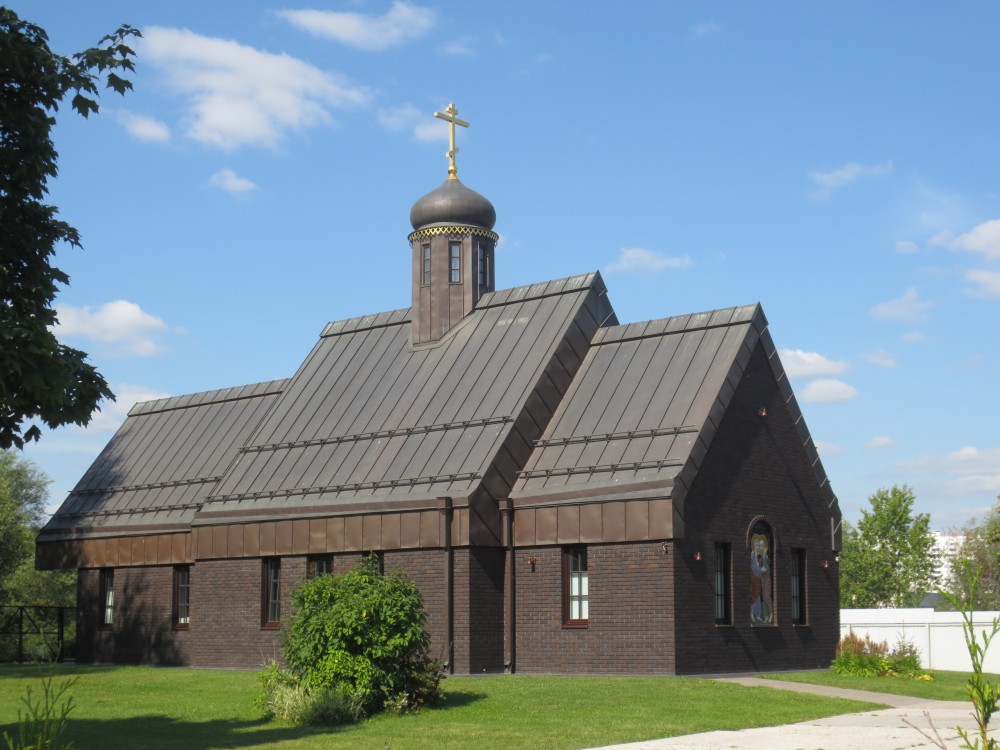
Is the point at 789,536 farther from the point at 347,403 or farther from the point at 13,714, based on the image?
the point at 13,714

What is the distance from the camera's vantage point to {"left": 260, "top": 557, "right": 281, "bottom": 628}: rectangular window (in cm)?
2889

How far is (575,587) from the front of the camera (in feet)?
81.5

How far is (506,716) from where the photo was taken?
1827cm

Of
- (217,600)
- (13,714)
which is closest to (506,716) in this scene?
(13,714)

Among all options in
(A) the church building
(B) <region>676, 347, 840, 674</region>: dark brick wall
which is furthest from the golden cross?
(B) <region>676, 347, 840, 674</region>: dark brick wall

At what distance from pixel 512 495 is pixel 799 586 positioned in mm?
7075

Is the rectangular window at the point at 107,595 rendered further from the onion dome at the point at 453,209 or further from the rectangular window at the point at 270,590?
the onion dome at the point at 453,209

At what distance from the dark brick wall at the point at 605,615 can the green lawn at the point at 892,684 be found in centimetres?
238

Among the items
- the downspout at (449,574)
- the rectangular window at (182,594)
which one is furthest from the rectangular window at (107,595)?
the downspout at (449,574)

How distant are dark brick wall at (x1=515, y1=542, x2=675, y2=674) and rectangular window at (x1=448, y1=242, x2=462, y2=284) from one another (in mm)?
8689

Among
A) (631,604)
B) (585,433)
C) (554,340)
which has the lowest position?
(631,604)

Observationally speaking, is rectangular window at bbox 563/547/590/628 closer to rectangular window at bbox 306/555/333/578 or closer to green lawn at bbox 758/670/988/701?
green lawn at bbox 758/670/988/701

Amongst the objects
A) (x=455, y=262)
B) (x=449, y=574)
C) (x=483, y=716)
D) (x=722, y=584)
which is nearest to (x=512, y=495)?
(x=449, y=574)

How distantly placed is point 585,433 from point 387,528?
15.3 ft
